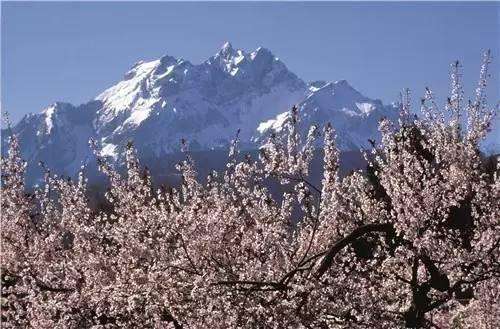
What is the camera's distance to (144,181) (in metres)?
14.7

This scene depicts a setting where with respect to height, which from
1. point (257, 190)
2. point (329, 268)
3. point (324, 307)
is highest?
point (257, 190)

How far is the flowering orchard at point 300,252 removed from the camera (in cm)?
916

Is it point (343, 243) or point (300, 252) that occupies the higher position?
point (300, 252)

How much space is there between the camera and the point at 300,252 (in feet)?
42.3

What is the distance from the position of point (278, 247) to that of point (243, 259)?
735 mm

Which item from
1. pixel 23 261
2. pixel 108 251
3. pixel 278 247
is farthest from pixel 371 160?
pixel 23 261

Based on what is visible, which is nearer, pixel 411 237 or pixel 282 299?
pixel 282 299

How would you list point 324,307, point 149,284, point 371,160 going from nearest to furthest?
point 324,307
point 149,284
point 371,160

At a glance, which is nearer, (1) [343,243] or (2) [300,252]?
(1) [343,243]

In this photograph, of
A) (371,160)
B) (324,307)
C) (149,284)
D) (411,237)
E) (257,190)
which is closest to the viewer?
(324,307)

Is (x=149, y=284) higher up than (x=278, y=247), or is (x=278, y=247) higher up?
(x=278, y=247)

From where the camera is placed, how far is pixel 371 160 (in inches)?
510

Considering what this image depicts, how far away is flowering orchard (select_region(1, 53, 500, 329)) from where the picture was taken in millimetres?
9164

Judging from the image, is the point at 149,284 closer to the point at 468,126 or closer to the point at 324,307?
the point at 324,307
